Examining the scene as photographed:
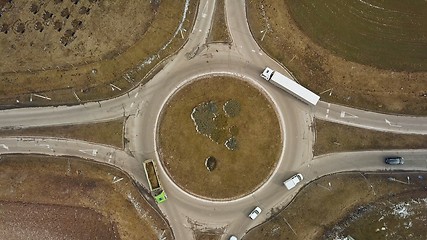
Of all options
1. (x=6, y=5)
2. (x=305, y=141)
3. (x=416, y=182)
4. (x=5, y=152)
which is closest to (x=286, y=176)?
(x=305, y=141)

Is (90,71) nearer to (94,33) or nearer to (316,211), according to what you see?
(94,33)

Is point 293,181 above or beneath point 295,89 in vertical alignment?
beneath

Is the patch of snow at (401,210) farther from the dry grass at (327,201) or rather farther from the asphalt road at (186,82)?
the asphalt road at (186,82)

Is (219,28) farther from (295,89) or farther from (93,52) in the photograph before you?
(93,52)

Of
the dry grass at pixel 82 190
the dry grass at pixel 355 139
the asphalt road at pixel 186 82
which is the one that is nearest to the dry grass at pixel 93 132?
the asphalt road at pixel 186 82

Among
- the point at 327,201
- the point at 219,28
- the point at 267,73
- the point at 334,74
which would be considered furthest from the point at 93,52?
the point at 327,201

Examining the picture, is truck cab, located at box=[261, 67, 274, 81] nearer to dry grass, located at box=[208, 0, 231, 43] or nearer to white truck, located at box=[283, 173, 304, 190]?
dry grass, located at box=[208, 0, 231, 43]

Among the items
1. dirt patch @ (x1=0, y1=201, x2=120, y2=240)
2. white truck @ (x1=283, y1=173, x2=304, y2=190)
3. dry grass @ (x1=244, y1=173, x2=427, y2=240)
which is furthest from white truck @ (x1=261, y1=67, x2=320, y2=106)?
dirt patch @ (x1=0, y1=201, x2=120, y2=240)
